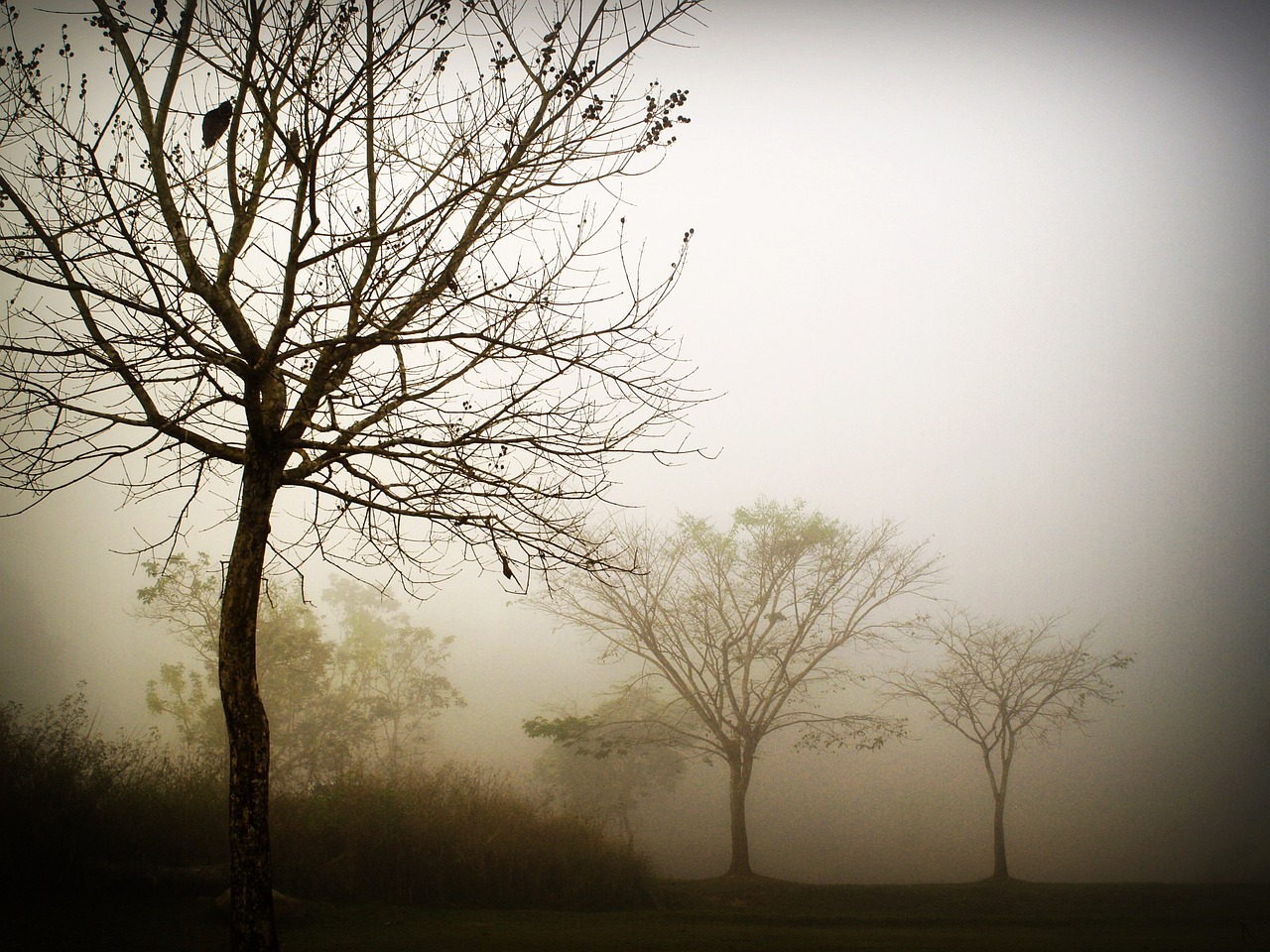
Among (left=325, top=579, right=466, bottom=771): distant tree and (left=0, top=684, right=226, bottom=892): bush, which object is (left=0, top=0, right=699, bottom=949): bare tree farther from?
(left=325, top=579, right=466, bottom=771): distant tree

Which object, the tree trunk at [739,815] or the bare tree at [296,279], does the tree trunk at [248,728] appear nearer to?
the bare tree at [296,279]

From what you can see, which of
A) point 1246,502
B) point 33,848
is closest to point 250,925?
point 33,848

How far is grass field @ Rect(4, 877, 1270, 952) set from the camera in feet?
21.6

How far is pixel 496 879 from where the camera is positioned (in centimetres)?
1066

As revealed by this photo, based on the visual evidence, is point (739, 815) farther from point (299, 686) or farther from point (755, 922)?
point (299, 686)

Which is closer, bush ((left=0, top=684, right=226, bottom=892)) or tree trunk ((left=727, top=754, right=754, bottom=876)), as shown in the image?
bush ((left=0, top=684, right=226, bottom=892))

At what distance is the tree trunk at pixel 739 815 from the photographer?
16.3m

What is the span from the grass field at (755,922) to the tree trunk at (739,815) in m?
0.78

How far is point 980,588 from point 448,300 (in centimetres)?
5668

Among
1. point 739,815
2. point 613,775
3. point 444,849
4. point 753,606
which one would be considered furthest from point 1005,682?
point 444,849

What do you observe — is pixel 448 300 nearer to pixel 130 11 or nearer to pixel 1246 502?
pixel 130 11

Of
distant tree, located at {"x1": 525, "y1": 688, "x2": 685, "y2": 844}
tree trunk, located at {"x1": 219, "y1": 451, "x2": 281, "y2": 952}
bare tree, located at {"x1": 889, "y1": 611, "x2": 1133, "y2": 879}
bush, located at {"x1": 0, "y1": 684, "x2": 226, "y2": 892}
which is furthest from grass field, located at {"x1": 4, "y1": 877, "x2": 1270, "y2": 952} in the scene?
distant tree, located at {"x1": 525, "y1": 688, "x2": 685, "y2": 844}

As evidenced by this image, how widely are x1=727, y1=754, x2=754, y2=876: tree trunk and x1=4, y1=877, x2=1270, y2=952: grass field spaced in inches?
30.5

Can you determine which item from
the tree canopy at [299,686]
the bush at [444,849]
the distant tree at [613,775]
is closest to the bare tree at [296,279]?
the bush at [444,849]
